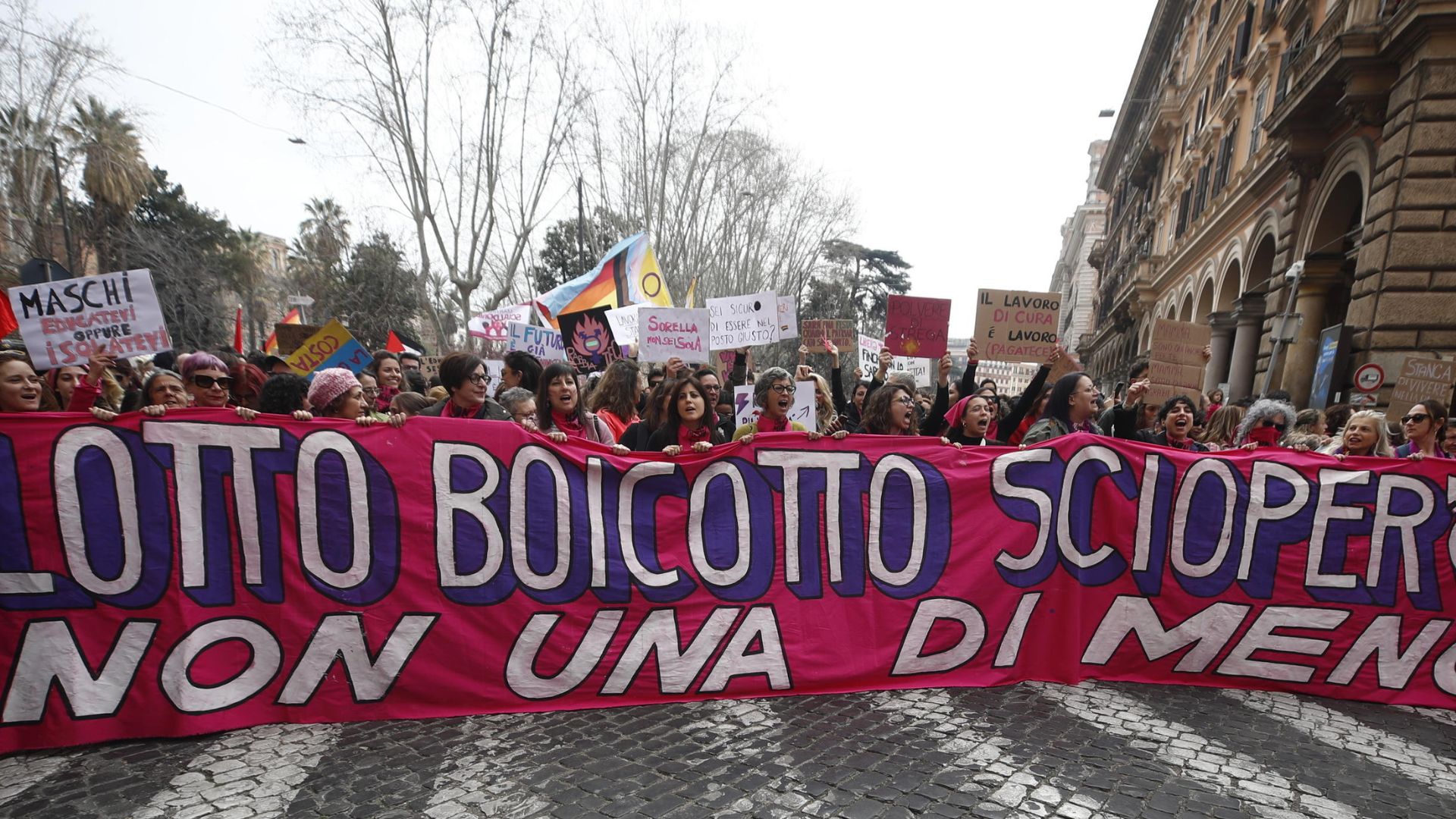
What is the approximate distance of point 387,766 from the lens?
2.87 m

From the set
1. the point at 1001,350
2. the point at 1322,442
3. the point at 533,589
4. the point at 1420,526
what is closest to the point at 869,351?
the point at 1001,350

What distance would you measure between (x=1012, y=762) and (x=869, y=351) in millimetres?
7835

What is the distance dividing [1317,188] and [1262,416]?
1145 cm

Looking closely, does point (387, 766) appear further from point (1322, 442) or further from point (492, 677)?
point (1322, 442)

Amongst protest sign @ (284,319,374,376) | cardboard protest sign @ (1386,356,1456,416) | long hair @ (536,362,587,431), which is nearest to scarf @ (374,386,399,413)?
protest sign @ (284,319,374,376)

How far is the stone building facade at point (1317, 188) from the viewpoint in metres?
10.7

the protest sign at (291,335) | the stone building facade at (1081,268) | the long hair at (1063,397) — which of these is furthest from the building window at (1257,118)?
the stone building facade at (1081,268)

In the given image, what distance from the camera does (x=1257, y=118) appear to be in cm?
1786

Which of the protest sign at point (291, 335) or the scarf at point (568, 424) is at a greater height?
the protest sign at point (291, 335)

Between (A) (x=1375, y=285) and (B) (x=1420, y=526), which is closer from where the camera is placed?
(B) (x=1420, y=526)

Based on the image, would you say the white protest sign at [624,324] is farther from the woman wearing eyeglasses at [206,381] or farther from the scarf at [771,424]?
the woman wearing eyeglasses at [206,381]

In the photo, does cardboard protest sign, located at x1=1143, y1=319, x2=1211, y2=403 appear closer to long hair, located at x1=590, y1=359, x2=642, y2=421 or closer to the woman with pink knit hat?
long hair, located at x1=590, y1=359, x2=642, y2=421

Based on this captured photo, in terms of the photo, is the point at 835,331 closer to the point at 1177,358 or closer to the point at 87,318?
the point at 1177,358

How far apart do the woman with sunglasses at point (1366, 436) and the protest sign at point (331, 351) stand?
25.5ft
